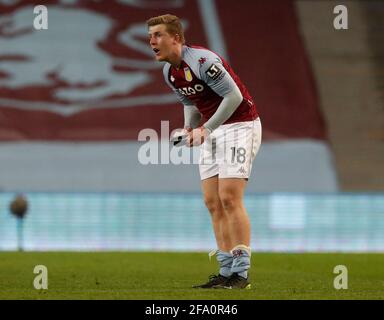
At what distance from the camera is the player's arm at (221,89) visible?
6.57 m

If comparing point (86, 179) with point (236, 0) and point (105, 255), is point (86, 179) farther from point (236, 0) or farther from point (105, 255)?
point (105, 255)

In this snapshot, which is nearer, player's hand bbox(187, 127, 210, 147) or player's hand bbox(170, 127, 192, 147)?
player's hand bbox(187, 127, 210, 147)

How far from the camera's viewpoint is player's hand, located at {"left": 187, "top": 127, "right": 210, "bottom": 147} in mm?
6627

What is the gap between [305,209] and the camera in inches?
566

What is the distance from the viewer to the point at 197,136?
663cm

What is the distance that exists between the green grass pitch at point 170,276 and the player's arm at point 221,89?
121cm

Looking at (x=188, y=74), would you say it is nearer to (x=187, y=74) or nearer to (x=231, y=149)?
(x=187, y=74)

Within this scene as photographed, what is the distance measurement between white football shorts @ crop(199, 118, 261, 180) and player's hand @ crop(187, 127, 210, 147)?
201mm

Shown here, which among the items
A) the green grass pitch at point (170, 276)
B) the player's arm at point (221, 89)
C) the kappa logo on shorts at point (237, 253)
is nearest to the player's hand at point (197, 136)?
the player's arm at point (221, 89)

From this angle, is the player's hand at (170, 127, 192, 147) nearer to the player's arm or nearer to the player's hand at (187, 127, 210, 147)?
the player's hand at (187, 127, 210, 147)

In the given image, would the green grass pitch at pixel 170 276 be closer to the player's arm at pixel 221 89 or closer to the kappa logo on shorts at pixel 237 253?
the kappa logo on shorts at pixel 237 253

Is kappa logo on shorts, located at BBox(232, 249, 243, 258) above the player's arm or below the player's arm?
below

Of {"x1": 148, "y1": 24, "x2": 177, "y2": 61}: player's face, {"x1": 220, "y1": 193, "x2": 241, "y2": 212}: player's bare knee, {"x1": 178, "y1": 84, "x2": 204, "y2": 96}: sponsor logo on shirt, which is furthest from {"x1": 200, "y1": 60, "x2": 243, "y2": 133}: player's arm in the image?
{"x1": 220, "y1": 193, "x2": 241, "y2": 212}: player's bare knee

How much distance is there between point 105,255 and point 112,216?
2934 millimetres
